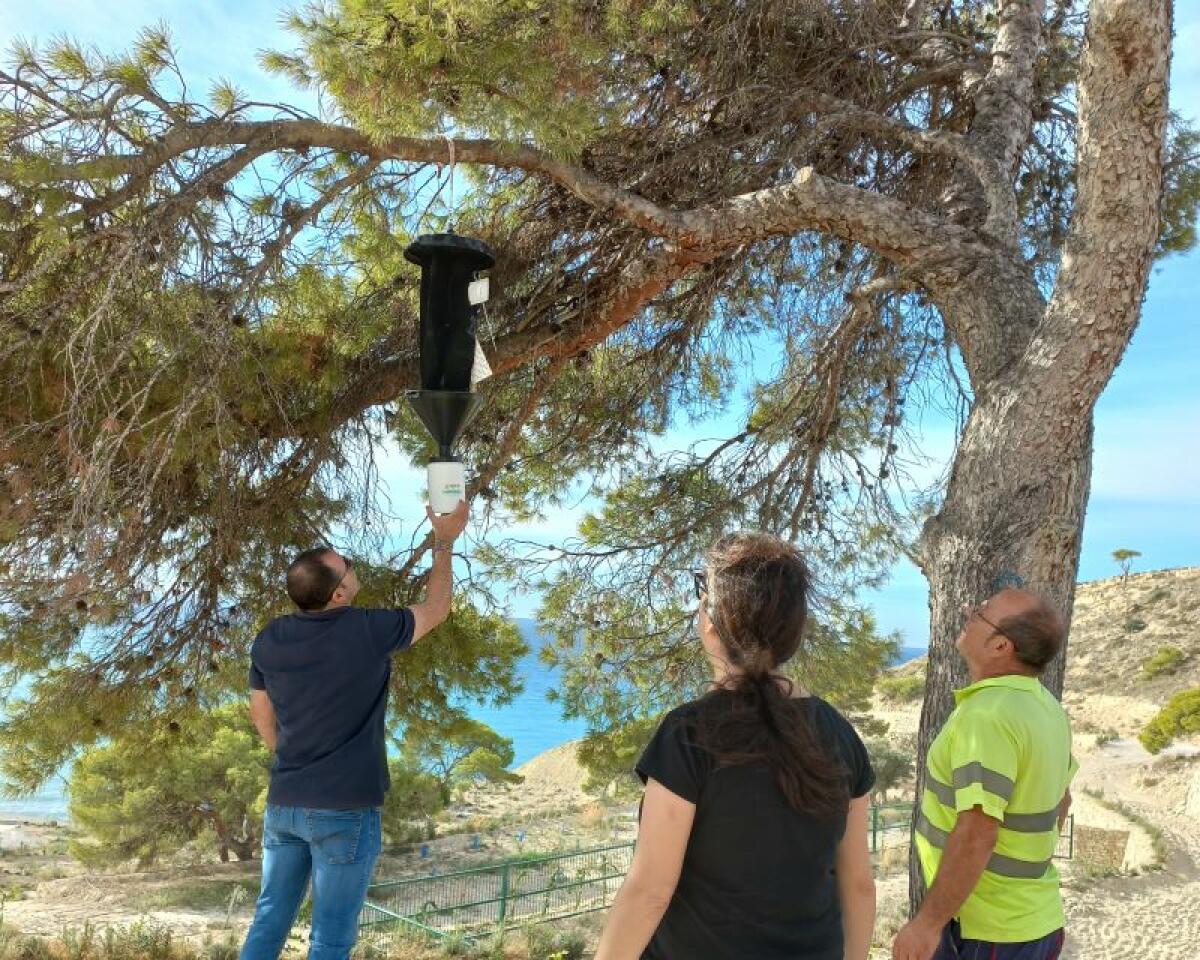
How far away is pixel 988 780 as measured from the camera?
2082 millimetres

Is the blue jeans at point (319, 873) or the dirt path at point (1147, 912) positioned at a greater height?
the dirt path at point (1147, 912)

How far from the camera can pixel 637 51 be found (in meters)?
4.41

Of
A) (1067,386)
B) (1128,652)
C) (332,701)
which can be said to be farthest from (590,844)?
(1128,652)

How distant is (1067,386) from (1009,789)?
1.54 meters

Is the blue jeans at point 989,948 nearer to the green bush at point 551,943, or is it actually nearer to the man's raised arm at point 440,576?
the man's raised arm at point 440,576

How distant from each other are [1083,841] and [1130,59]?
1609cm

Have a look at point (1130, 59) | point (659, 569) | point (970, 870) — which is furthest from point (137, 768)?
point (1130, 59)

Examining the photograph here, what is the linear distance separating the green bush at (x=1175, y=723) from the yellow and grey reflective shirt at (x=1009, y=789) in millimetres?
24613

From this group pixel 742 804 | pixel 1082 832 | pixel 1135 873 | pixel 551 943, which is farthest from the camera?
pixel 1082 832

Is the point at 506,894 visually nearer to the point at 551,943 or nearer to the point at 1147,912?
the point at 551,943

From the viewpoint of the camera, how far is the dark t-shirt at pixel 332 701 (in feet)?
7.98

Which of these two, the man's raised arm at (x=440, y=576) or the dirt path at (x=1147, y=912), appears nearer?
the man's raised arm at (x=440, y=576)

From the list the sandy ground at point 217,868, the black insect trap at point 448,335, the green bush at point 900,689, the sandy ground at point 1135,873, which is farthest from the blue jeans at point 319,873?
the green bush at point 900,689

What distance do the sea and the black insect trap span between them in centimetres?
219
